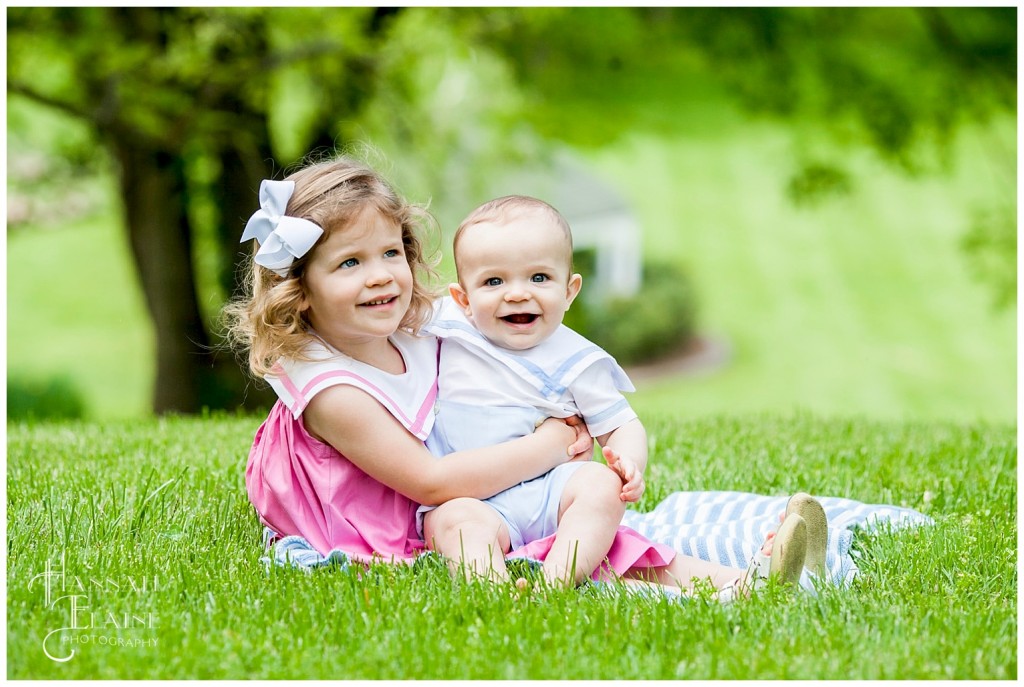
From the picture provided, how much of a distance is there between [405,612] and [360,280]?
87cm

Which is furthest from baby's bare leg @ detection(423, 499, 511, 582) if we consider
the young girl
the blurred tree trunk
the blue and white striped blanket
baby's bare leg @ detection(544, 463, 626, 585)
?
the blurred tree trunk

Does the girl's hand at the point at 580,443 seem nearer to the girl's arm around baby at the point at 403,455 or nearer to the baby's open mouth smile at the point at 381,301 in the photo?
the girl's arm around baby at the point at 403,455

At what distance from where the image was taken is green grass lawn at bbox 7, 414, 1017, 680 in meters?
2.30

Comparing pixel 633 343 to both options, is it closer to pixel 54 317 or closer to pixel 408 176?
pixel 408 176

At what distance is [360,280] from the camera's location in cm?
289

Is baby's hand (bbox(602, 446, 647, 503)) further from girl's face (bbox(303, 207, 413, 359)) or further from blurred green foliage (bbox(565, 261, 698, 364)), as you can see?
blurred green foliage (bbox(565, 261, 698, 364))

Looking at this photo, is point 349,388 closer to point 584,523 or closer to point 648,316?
point 584,523

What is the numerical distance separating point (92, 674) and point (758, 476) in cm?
263

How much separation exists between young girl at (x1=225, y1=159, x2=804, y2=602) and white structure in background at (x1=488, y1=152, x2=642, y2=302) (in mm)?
13791

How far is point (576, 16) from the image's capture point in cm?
960

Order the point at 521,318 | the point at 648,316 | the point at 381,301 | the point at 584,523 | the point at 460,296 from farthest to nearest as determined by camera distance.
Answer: the point at 648,316 < the point at 460,296 < the point at 521,318 < the point at 381,301 < the point at 584,523

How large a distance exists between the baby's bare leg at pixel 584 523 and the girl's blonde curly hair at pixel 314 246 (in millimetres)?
807

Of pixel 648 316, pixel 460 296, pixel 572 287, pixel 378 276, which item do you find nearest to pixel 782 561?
pixel 572 287

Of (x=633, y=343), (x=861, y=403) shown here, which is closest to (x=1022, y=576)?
(x=633, y=343)
